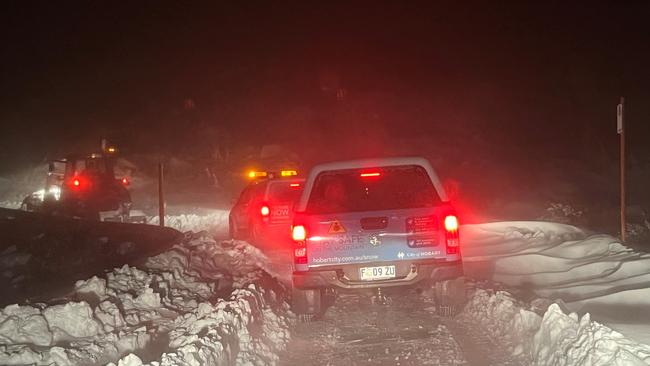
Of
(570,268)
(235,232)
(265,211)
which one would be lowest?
(570,268)

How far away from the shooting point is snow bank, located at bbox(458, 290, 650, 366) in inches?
221

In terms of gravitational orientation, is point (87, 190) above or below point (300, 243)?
above

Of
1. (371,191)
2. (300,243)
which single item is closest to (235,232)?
(371,191)

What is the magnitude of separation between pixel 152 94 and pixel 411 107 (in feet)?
64.3

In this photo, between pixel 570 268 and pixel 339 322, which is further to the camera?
pixel 570 268

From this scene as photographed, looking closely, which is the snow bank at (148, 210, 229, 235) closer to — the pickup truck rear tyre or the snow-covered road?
the pickup truck rear tyre

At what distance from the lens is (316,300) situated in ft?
29.2

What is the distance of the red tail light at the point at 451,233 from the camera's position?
8221mm

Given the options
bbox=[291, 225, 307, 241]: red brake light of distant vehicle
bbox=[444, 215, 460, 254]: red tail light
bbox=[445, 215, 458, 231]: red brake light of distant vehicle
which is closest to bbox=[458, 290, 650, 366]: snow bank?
bbox=[444, 215, 460, 254]: red tail light

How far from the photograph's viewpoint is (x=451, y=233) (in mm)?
8289

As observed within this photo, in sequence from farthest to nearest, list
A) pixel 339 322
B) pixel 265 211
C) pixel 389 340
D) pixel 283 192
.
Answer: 1. pixel 283 192
2. pixel 265 211
3. pixel 339 322
4. pixel 389 340

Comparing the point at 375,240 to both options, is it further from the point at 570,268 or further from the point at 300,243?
the point at 570,268

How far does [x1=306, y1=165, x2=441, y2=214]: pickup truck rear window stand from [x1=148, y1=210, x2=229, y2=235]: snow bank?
561 inches

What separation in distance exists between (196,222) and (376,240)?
17947mm
